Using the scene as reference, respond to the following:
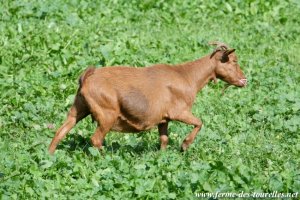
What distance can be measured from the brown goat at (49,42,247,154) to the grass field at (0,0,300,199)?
0.29 metres

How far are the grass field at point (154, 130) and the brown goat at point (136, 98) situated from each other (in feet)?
0.95

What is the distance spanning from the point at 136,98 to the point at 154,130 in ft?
4.96

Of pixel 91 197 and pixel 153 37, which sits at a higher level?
pixel 91 197

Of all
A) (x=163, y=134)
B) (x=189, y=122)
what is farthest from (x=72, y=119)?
(x=189, y=122)

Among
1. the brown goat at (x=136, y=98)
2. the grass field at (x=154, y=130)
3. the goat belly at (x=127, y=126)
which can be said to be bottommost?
the grass field at (x=154, y=130)

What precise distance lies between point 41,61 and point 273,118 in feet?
11.4

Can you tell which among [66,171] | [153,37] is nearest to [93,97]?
[66,171]

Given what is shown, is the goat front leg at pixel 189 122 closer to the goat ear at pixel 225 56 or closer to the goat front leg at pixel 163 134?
the goat front leg at pixel 163 134

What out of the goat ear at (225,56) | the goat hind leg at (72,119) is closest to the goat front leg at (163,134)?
the goat hind leg at (72,119)

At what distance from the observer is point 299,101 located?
476 inches

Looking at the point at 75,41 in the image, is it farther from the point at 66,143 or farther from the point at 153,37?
the point at 66,143

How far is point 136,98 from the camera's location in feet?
32.5

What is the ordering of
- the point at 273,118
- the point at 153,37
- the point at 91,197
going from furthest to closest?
the point at 153,37, the point at 273,118, the point at 91,197

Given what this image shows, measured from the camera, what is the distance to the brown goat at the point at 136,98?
973 centimetres
